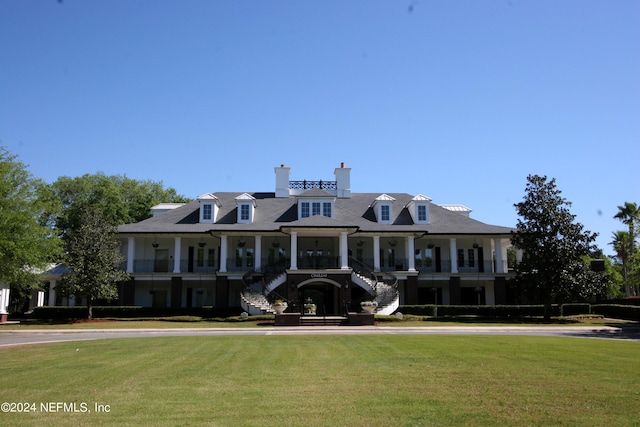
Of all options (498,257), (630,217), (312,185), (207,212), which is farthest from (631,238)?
(207,212)

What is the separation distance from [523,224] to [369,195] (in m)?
16.7

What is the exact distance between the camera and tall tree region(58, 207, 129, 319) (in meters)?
35.4

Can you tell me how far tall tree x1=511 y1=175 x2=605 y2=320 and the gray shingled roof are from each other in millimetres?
6369

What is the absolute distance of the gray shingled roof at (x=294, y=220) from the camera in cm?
4138

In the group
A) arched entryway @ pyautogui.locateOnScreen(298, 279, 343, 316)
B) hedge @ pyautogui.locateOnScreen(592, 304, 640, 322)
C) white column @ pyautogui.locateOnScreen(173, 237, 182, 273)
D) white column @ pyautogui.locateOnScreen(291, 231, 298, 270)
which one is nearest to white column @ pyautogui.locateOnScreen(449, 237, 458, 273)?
arched entryway @ pyautogui.locateOnScreen(298, 279, 343, 316)

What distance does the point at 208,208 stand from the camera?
44.2 metres

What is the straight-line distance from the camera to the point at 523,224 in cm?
3581

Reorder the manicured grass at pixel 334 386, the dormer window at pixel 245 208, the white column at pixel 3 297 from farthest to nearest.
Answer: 1. the dormer window at pixel 245 208
2. the white column at pixel 3 297
3. the manicured grass at pixel 334 386

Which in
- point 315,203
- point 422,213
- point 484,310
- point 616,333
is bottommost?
point 616,333

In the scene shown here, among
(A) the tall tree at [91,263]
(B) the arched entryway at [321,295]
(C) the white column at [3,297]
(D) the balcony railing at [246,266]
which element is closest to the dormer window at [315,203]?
(D) the balcony railing at [246,266]

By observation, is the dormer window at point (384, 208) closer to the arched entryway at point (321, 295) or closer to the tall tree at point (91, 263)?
the arched entryway at point (321, 295)

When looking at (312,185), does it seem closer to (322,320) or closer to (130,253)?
(130,253)

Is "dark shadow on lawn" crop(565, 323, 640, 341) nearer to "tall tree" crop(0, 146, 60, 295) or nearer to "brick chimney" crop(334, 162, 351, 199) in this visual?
"brick chimney" crop(334, 162, 351, 199)

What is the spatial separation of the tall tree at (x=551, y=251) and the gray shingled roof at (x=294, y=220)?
6369 millimetres
